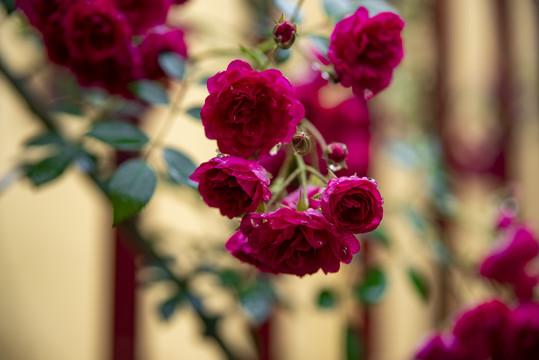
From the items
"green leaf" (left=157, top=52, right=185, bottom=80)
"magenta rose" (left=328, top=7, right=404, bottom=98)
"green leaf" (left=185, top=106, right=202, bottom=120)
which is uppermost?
"magenta rose" (left=328, top=7, right=404, bottom=98)

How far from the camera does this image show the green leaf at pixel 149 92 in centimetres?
49

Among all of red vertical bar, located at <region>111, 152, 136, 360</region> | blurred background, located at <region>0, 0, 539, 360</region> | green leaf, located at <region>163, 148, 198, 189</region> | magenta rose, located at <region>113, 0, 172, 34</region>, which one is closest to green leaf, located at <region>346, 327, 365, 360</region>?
blurred background, located at <region>0, 0, 539, 360</region>

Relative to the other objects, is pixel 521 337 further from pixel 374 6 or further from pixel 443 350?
pixel 374 6

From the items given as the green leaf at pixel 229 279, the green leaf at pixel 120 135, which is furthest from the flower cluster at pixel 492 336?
the green leaf at pixel 120 135

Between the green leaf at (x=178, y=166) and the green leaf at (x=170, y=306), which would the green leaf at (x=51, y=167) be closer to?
the green leaf at (x=178, y=166)

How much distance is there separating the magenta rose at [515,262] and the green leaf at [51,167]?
1.62 ft

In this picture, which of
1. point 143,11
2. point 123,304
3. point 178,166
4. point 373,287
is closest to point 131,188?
point 178,166

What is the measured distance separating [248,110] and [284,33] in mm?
63

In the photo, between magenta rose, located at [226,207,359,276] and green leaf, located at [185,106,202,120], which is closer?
magenta rose, located at [226,207,359,276]

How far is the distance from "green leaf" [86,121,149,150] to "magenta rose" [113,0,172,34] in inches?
3.8

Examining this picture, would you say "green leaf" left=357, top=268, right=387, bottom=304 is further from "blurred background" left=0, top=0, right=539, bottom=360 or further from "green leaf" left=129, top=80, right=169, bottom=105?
"green leaf" left=129, top=80, right=169, bottom=105

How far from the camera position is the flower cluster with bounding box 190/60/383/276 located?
321mm

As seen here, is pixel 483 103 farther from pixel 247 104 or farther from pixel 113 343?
pixel 247 104

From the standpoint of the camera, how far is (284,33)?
1.15ft
